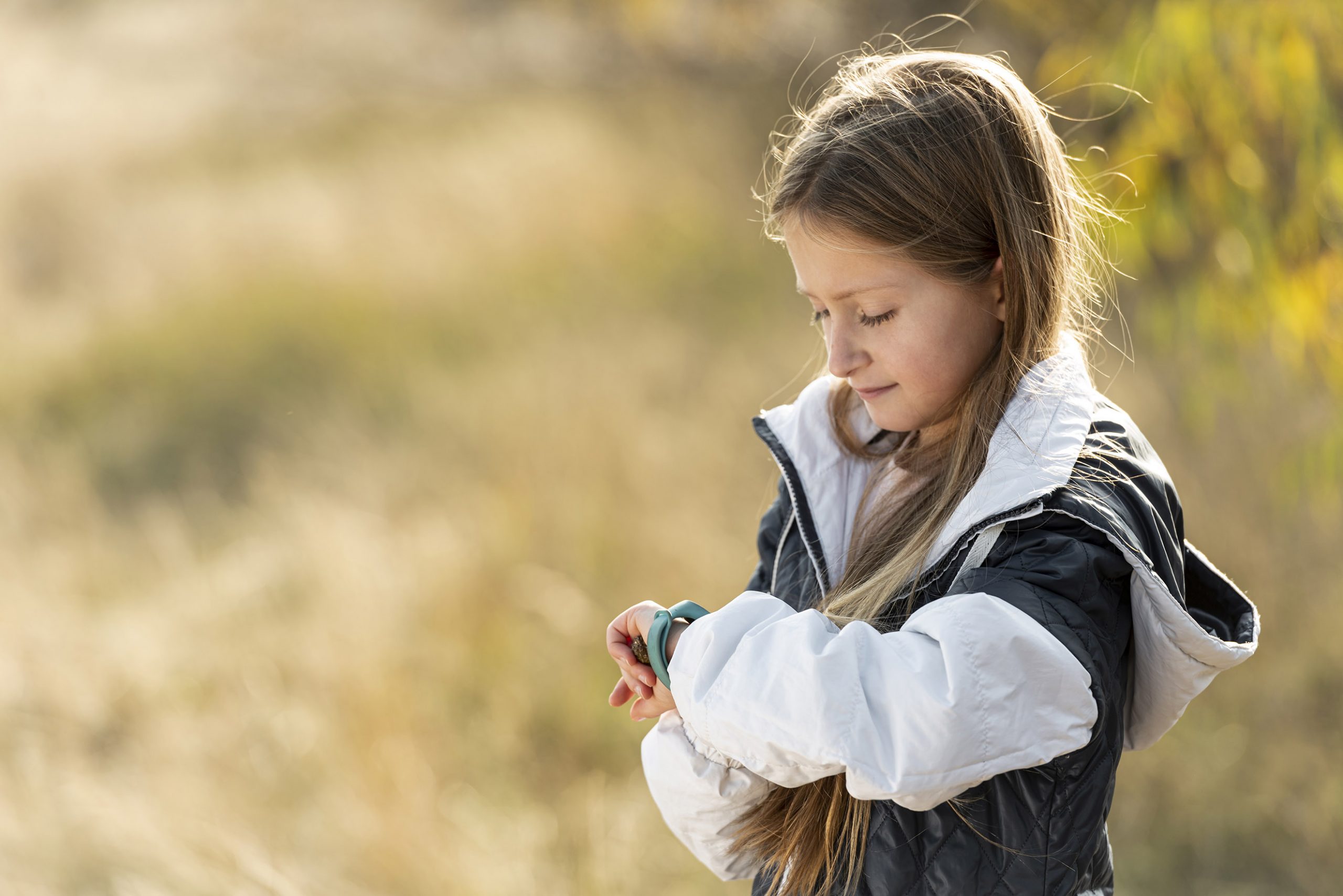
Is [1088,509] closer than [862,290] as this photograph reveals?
Yes

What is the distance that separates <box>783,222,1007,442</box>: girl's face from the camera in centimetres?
128

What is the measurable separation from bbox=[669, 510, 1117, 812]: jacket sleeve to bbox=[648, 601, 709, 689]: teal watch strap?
0.41 ft

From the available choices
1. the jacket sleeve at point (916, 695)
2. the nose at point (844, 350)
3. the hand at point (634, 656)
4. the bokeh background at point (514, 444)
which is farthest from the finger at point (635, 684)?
the bokeh background at point (514, 444)

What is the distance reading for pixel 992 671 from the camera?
1021 mm

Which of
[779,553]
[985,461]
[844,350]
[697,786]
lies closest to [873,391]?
[844,350]

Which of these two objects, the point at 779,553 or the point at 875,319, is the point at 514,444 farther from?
the point at 875,319

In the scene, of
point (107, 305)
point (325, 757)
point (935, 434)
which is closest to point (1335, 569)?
point (935, 434)

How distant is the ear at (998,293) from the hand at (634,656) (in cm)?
56

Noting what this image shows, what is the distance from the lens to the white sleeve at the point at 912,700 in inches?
39.9

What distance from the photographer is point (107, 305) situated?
22.9ft

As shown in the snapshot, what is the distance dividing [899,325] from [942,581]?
32 centimetres

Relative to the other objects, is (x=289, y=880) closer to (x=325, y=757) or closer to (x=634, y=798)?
(x=325, y=757)

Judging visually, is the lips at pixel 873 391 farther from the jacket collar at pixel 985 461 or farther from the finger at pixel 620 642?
the finger at pixel 620 642

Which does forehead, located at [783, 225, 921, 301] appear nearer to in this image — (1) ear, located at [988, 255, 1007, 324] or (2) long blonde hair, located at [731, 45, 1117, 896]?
(2) long blonde hair, located at [731, 45, 1117, 896]
